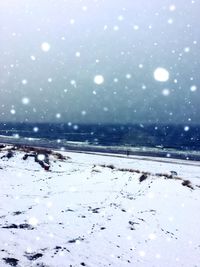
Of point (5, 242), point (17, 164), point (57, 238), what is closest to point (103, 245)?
point (57, 238)

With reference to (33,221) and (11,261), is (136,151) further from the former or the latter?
(11,261)

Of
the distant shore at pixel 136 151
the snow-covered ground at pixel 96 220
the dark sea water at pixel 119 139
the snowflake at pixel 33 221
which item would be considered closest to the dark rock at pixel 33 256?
the snow-covered ground at pixel 96 220

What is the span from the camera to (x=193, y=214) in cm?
1598

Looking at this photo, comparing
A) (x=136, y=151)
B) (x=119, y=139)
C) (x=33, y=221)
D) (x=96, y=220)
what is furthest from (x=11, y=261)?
(x=119, y=139)

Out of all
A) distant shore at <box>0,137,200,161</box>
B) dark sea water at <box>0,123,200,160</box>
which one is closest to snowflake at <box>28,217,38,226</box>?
distant shore at <box>0,137,200,161</box>

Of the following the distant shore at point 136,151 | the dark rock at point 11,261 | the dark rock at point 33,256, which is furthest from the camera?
the distant shore at point 136,151

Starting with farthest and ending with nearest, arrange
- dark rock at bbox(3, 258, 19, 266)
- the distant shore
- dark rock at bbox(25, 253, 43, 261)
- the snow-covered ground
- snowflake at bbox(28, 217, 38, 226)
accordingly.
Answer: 1. the distant shore
2. snowflake at bbox(28, 217, 38, 226)
3. the snow-covered ground
4. dark rock at bbox(25, 253, 43, 261)
5. dark rock at bbox(3, 258, 19, 266)

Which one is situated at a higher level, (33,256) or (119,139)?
(119,139)

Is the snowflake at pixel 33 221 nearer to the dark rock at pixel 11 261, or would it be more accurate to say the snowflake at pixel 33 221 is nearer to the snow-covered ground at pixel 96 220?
the snow-covered ground at pixel 96 220

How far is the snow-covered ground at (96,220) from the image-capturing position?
33.0ft

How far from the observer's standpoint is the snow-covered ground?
1007 cm

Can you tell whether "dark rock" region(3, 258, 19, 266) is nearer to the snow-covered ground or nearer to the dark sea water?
the snow-covered ground

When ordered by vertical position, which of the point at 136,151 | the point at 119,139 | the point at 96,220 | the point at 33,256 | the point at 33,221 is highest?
the point at 119,139

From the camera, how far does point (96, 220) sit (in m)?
13.4
